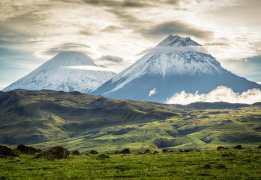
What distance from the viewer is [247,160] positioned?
45.8 meters

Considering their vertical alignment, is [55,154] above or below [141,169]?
above

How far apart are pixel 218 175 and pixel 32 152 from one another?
43.8m

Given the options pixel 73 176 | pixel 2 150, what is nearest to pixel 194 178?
pixel 73 176

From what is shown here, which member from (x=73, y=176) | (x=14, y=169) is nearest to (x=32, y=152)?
(x=14, y=169)

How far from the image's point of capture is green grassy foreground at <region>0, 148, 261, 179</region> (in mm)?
37812

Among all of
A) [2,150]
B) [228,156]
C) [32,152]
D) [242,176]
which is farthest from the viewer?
[32,152]

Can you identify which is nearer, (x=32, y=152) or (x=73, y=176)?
(x=73, y=176)

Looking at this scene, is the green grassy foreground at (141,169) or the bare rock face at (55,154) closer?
the green grassy foreground at (141,169)

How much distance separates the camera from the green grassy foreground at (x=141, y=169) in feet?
124

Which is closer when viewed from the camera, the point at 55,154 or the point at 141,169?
the point at 141,169

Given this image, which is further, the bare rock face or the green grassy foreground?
the bare rock face

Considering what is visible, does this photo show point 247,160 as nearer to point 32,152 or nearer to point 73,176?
point 73,176

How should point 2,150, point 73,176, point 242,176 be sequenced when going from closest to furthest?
point 242,176 < point 73,176 < point 2,150

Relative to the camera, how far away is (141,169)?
42875mm
